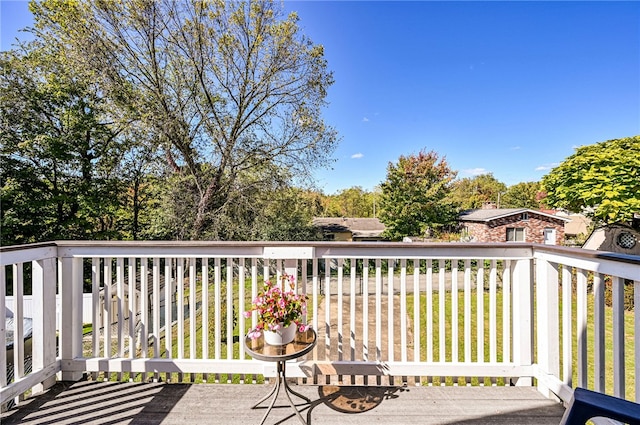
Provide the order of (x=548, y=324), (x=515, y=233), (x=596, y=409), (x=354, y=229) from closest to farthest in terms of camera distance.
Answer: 1. (x=596, y=409)
2. (x=548, y=324)
3. (x=515, y=233)
4. (x=354, y=229)

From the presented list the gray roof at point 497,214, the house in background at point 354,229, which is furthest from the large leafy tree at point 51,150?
the gray roof at point 497,214

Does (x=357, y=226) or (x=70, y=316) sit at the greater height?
(x=70, y=316)

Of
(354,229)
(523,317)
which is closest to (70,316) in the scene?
(523,317)

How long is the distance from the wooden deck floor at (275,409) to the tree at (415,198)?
15.8 metres

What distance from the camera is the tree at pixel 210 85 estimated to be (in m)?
8.51

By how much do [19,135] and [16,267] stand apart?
37.5ft

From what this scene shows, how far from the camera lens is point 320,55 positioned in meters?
9.37

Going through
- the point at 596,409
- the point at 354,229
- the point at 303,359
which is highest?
the point at 596,409

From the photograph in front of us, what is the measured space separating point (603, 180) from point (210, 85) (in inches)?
559

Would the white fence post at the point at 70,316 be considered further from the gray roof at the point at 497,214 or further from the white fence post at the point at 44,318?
the gray roof at the point at 497,214

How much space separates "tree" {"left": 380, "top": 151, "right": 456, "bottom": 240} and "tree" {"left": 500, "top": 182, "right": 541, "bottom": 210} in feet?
48.6

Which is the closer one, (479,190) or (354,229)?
(354,229)

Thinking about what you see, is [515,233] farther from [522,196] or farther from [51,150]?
[51,150]

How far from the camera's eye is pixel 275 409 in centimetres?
171
